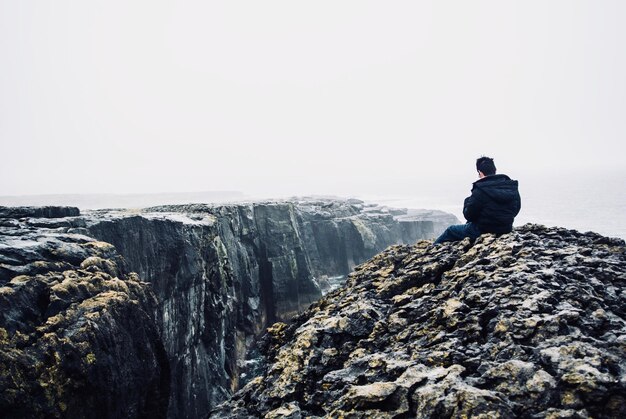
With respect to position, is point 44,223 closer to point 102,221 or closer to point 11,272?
point 102,221

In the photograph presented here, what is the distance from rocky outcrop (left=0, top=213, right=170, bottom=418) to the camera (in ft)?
32.4

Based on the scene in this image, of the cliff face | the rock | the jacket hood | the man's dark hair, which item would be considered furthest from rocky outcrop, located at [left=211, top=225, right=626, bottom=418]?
the rock

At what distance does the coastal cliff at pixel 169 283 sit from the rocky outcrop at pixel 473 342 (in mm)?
6264

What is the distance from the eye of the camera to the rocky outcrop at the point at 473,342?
5020 mm

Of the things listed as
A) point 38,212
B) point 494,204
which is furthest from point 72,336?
point 494,204

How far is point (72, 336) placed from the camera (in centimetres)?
1096

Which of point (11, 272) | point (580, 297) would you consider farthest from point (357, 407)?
point (11, 272)

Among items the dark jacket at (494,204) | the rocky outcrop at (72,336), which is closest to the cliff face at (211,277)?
the rocky outcrop at (72,336)

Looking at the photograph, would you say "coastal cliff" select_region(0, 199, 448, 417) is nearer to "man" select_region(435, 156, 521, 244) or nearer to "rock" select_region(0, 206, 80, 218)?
"rock" select_region(0, 206, 80, 218)

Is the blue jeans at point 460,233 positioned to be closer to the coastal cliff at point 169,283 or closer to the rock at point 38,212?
the coastal cliff at point 169,283

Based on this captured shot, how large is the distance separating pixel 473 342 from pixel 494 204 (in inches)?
198

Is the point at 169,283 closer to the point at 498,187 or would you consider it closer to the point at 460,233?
the point at 460,233

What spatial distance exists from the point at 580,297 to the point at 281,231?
129 feet

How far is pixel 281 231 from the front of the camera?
4481 centimetres
